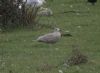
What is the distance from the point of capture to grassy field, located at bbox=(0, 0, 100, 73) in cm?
893

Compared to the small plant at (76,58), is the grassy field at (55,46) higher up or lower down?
lower down

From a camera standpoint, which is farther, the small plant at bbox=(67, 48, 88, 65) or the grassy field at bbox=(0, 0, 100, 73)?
the small plant at bbox=(67, 48, 88, 65)

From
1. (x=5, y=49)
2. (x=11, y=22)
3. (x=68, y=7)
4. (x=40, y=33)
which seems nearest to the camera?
(x=5, y=49)

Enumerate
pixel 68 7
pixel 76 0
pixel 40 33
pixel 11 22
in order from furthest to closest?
pixel 76 0, pixel 68 7, pixel 11 22, pixel 40 33

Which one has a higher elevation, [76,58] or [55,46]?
[76,58]

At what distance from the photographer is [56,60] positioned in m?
9.47

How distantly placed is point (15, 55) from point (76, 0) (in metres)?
11.4

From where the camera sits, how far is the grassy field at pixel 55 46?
8930 millimetres

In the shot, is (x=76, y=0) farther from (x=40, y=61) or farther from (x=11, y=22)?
(x=40, y=61)

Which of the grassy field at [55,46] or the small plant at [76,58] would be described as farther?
the small plant at [76,58]

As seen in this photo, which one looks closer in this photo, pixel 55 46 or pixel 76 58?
pixel 76 58

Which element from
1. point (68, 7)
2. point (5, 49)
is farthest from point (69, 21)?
point (5, 49)

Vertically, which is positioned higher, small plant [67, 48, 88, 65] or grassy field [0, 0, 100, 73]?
small plant [67, 48, 88, 65]

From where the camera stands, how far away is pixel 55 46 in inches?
442
